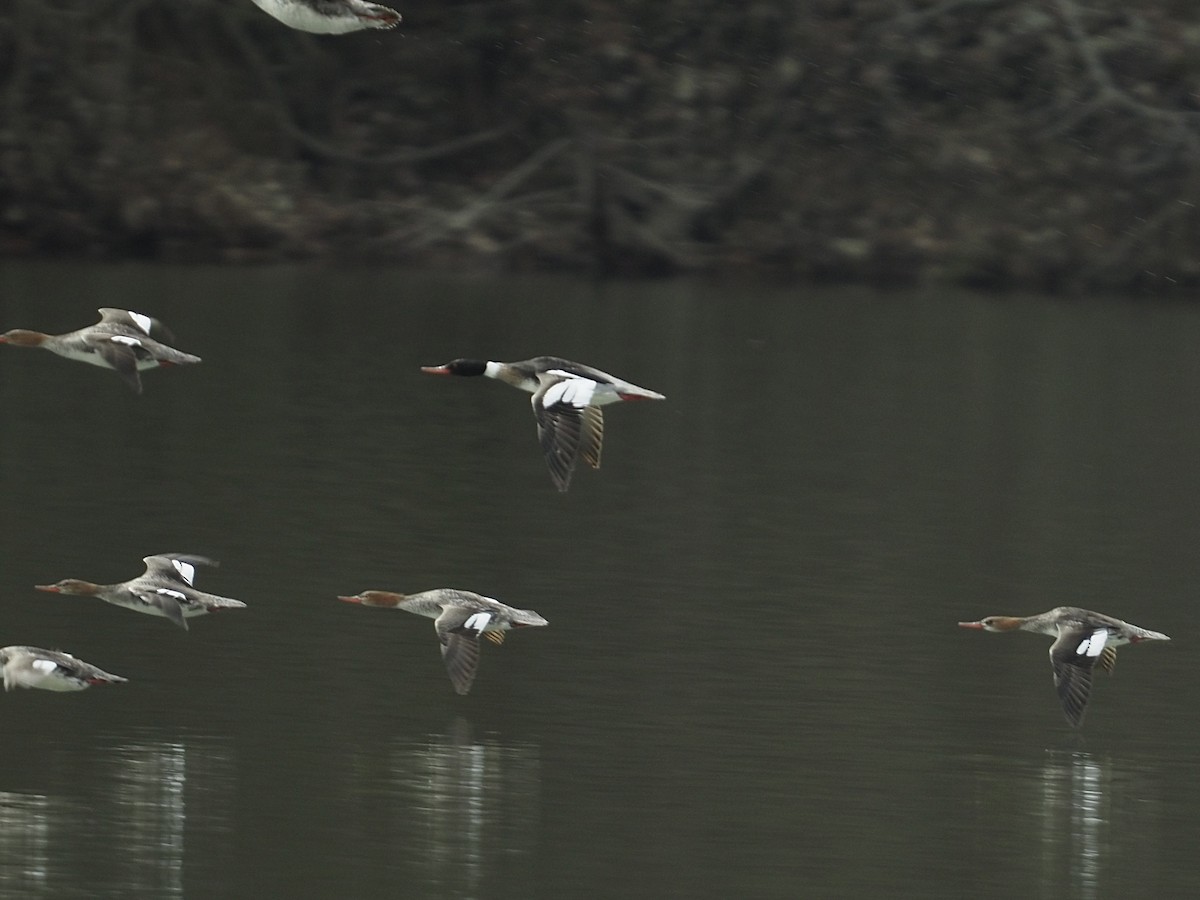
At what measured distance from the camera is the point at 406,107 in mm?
43500

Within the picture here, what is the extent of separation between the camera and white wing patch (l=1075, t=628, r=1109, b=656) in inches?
527

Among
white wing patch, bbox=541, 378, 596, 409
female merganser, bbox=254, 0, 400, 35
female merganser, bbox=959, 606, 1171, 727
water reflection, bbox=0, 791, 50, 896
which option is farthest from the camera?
female merganser, bbox=254, 0, 400, 35

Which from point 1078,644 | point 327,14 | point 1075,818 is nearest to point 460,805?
point 1075,818

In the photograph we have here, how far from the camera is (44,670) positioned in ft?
40.3

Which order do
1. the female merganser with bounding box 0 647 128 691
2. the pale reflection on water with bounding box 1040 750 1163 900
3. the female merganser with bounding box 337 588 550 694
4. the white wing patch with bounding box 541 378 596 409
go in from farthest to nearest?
the white wing patch with bounding box 541 378 596 409, the female merganser with bounding box 337 588 550 694, the female merganser with bounding box 0 647 128 691, the pale reflection on water with bounding box 1040 750 1163 900

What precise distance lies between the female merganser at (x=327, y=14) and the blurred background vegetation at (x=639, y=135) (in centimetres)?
2526

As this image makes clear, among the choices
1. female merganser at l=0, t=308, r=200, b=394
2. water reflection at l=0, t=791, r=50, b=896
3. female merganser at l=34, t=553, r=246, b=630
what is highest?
female merganser at l=0, t=308, r=200, b=394

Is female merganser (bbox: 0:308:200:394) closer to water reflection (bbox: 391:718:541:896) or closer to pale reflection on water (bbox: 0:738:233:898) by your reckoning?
pale reflection on water (bbox: 0:738:233:898)

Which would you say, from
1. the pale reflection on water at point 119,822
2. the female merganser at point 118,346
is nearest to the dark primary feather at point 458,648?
the pale reflection on water at point 119,822

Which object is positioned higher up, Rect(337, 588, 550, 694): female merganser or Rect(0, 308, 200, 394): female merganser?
Rect(0, 308, 200, 394): female merganser

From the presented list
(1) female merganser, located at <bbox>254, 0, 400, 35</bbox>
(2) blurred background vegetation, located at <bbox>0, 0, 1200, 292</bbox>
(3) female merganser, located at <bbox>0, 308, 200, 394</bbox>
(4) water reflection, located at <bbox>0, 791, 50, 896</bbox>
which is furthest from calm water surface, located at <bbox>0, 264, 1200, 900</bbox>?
(2) blurred background vegetation, located at <bbox>0, 0, 1200, 292</bbox>

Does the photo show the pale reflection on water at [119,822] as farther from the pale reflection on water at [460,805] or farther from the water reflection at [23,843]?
the pale reflection on water at [460,805]

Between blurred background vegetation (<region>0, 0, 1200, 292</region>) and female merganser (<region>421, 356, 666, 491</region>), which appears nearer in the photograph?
female merganser (<region>421, 356, 666, 491</region>)

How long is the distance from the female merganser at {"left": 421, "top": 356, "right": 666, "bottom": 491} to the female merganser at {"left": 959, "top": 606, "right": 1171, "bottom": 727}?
7.85 ft
